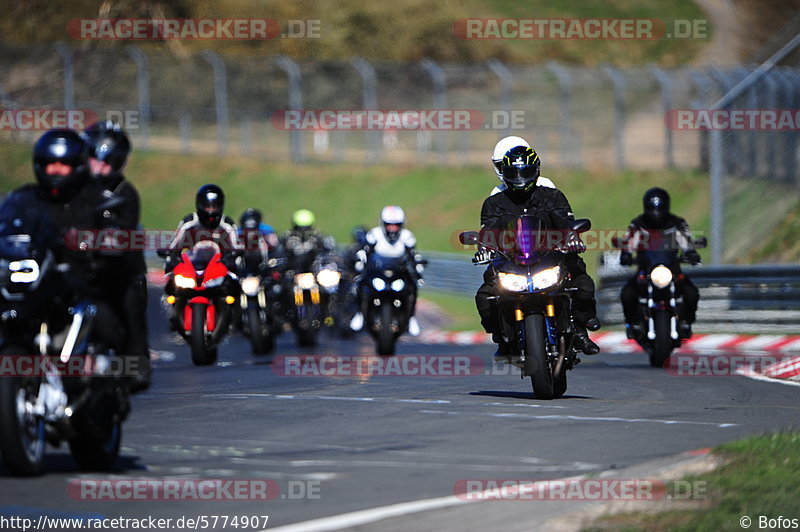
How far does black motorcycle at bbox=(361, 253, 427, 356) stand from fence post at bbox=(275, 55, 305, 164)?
2205 centimetres

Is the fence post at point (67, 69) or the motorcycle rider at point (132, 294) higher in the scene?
the fence post at point (67, 69)

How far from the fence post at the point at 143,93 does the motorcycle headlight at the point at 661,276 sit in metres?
26.4

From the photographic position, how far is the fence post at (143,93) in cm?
4069

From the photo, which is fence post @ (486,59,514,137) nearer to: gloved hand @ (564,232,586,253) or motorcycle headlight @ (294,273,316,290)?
motorcycle headlight @ (294,273,316,290)

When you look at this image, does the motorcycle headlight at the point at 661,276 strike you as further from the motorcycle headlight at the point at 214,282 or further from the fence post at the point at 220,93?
the fence post at the point at 220,93

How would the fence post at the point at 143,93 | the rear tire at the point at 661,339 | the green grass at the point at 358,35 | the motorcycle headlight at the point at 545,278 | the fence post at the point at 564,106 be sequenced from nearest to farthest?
the motorcycle headlight at the point at 545,278 < the rear tire at the point at 661,339 < the fence post at the point at 564,106 < the fence post at the point at 143,93 < the green grass at the point at 358,35

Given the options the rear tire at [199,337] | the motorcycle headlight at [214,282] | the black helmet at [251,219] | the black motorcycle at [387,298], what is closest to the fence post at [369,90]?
the black helmet at [251,219]

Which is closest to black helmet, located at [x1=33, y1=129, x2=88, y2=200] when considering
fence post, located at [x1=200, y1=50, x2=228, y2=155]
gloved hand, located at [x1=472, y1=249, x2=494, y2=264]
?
gloved hand, located at [x1=472, y1=249, x2=494, y2=264]

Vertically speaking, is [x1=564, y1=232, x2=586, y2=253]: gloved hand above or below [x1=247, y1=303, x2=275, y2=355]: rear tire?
above

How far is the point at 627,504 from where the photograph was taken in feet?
23.2

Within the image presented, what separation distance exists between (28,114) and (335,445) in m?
40.6

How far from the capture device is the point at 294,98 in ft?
139

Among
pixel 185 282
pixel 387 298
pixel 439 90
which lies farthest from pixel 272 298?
pixel 439 90

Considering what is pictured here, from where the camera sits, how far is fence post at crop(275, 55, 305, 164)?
40075 millimetres
